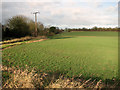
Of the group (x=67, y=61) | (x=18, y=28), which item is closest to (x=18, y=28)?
(x=18, y=28)

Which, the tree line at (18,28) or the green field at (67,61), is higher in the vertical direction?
the tree line at (18,28)

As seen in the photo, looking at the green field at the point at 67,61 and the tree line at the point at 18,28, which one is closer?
the green field at the point at 67,61

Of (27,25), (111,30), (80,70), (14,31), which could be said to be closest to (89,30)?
(111,30)

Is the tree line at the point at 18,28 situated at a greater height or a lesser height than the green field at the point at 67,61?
greater

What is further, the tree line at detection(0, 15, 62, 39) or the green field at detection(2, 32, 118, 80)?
the tree line at detection(0, 15, 62, 39)

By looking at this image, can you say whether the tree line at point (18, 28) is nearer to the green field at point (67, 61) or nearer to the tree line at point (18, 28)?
the tree line at point (18, 28)

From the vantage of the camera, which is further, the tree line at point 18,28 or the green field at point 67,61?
the tree line at point 18,28

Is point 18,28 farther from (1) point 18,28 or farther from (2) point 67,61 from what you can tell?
(2) point 67,61

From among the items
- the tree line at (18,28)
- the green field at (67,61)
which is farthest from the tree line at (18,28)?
the green field at (67,61)

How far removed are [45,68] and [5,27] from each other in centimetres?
1150

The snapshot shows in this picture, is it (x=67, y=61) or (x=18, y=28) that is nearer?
(x=67, y=61)

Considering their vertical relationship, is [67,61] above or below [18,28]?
below

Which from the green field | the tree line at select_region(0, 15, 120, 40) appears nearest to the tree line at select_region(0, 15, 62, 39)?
the tree line at select_region(0, 15, 120, 40)

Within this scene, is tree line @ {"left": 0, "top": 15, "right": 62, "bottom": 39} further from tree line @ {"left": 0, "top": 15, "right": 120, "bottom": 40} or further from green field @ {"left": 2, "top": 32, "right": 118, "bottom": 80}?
green field @ {"left": 2, "top": 32, "right": 118, "bottom": 80}
